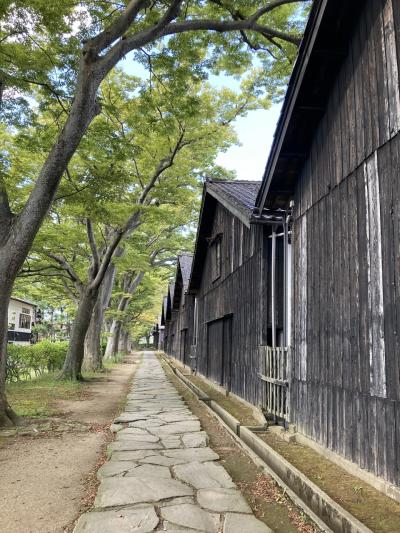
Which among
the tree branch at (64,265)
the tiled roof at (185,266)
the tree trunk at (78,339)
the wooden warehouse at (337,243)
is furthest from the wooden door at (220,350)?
the tiled roof at (185,266)

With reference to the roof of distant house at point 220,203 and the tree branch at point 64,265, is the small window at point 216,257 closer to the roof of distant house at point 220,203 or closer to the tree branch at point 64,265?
the roof of distant house at point 220,203

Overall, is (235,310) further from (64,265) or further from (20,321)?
(20,321)

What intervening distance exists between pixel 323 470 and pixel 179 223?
22.0 m

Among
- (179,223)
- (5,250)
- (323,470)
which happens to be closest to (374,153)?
A: (323,470)

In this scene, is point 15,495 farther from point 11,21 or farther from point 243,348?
point 11,21

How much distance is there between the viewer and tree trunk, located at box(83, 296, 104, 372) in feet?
70.3

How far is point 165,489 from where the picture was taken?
15.5 feet

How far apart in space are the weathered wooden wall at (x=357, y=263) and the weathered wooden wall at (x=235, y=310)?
9.28 ft

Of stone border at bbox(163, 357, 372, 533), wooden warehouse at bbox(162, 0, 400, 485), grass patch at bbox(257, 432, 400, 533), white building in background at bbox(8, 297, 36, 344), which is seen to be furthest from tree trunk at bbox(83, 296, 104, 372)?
white building in background at bbox(8, 297, 36, 344)

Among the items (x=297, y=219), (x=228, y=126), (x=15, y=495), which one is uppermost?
(x=228, y=126)

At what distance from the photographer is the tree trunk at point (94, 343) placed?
21422 mm

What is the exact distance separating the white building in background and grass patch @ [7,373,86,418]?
32.5 meters

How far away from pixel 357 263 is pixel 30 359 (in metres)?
16.7

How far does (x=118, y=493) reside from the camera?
4.54 metres
